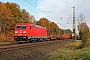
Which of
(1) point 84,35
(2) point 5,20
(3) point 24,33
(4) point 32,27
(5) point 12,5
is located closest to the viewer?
(1) point 84,35

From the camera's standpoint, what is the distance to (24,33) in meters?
33.6

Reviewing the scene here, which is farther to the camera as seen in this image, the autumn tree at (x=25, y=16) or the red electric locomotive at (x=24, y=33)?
the autumn tree at (x=25, y=16)

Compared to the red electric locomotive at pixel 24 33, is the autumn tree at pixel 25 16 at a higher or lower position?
higher

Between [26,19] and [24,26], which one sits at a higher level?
[26,19]

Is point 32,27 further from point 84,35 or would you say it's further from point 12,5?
point 12,5

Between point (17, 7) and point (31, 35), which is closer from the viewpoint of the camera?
point (31, 35)

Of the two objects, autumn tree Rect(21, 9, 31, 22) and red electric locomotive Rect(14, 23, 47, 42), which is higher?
autumn tree Rect(21, 9, 31, 22)

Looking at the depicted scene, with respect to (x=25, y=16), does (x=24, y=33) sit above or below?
below

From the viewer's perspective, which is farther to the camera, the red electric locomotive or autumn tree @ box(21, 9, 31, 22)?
autumn tree @ box(21, 9, 31, 22)

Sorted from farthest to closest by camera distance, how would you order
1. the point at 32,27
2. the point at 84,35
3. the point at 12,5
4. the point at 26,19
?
1. the point at 26,19
2. the point at 12,5
3. the point at 32,27
4. the point at 84,35

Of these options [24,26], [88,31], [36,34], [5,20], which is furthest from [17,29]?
[5,20]

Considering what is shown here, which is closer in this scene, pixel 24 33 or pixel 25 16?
pixel 24 33

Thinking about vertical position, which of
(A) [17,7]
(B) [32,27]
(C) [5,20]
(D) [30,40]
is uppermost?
(A) [17,7]

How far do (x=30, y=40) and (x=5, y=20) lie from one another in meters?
32.0
